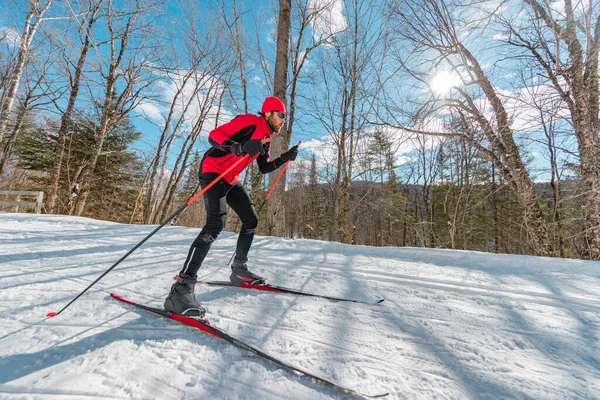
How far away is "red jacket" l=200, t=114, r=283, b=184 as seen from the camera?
2346mm

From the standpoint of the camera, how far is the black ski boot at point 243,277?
2.65 meters

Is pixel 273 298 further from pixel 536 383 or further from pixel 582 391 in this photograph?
pixel 582 391

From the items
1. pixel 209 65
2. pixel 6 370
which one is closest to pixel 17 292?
pixel 6 370

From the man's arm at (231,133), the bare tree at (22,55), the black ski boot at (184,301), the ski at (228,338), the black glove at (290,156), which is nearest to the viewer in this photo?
the ski at (228,338)

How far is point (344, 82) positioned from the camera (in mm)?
11445

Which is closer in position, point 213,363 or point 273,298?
point 213,363

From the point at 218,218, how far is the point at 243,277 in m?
0.75

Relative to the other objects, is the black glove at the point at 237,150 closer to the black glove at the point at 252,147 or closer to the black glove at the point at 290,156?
the black glove at the point at 252,147

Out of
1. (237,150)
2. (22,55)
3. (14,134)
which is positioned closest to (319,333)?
(237,150)

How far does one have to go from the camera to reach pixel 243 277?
2701 millimetres

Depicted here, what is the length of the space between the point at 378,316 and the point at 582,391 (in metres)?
1.08

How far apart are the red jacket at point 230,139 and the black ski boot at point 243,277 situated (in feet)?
3.04

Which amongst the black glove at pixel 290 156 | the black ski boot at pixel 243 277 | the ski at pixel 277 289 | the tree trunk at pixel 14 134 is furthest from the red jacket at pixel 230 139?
the tree trunk at pixel 14 134

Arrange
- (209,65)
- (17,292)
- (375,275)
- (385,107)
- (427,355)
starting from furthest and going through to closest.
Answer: (209,65) → (385,107) → (375,275) → (17,292) → (427,355)
